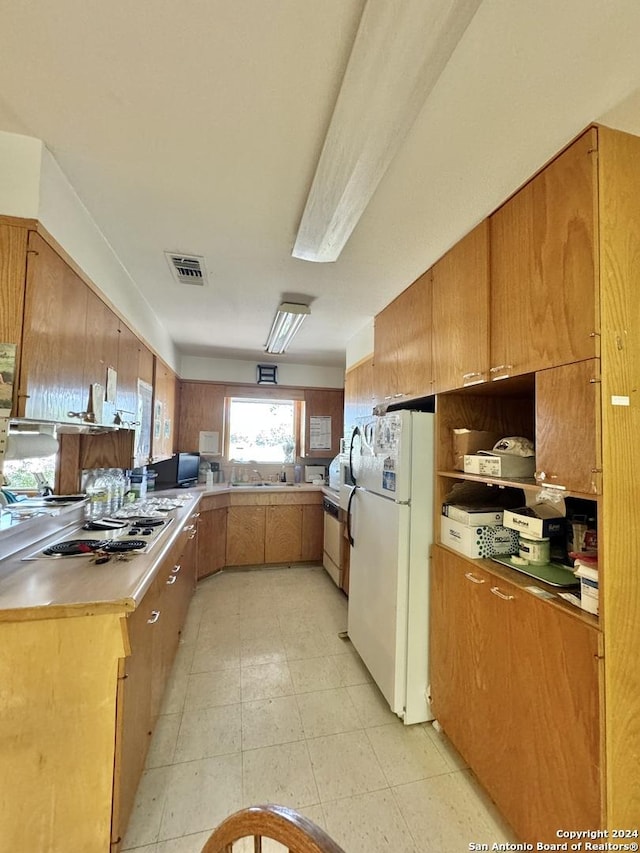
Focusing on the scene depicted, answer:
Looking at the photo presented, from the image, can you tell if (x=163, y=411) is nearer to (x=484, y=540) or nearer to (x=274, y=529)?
(x=274, y=529)

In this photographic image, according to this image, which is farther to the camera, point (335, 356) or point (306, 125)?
point (335, 356)

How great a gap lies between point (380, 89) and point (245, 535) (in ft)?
12.3

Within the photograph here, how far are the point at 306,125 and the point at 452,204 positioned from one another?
71cm

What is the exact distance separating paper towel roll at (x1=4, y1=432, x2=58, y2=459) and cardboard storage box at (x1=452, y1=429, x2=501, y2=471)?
6.71 ft

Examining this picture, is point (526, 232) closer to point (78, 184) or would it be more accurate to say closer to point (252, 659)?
point (78, 184)

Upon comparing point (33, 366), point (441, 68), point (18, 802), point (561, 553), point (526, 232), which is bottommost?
point (18, 802)

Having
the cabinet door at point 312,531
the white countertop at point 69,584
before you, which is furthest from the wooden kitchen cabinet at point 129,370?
the cabinet door at point 312,531

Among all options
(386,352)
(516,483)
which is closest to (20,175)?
(386,352)

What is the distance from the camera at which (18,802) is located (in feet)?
3.48

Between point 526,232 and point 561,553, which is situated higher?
point 526,232

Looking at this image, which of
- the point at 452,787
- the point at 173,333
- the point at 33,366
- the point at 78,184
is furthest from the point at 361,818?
the point at 173,333

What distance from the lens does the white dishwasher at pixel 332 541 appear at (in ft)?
11.0

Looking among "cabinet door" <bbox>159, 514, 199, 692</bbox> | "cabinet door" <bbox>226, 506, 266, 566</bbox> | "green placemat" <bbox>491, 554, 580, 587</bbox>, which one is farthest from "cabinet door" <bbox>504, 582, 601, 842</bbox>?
"cabinet door" <bbox>226, 506, 266, 566</bbox>

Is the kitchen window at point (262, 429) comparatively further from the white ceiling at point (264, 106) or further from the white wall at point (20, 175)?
the white wall at point (20, 175)
